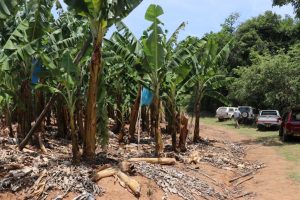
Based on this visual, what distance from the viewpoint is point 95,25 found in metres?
10.5

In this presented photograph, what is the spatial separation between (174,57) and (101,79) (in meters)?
3.73

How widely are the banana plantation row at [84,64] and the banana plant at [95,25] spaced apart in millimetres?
23

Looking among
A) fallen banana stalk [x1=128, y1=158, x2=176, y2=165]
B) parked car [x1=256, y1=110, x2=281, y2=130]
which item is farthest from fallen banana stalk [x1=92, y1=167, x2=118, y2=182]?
parked car [x1=256, y1=110, x2=281, y2=130]

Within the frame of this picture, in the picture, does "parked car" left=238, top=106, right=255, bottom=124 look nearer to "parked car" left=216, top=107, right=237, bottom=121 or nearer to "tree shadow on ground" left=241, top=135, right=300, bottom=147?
"parked car" left=216, top=107, right=237, bottom=121

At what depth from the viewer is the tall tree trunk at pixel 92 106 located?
10.5 m

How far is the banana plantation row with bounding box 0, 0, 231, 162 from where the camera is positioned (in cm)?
1048

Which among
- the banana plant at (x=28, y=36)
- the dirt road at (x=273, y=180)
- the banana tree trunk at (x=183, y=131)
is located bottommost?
the dirt road at (x=273, y=180)

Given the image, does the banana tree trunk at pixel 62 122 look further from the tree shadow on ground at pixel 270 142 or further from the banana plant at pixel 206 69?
the tree shadow on ground at pixel 270 142

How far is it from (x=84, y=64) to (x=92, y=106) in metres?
2.20

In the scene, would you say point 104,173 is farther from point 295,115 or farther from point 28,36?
point 295,115

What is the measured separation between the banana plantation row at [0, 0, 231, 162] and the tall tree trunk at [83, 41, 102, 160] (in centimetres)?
2

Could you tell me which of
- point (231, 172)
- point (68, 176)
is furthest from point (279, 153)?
point (68, 176)

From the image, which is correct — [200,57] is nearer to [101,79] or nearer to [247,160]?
[247,160]

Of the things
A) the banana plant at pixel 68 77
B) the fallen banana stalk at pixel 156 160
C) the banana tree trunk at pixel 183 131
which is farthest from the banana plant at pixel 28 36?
the banana tree trunk at pixel 183 131
